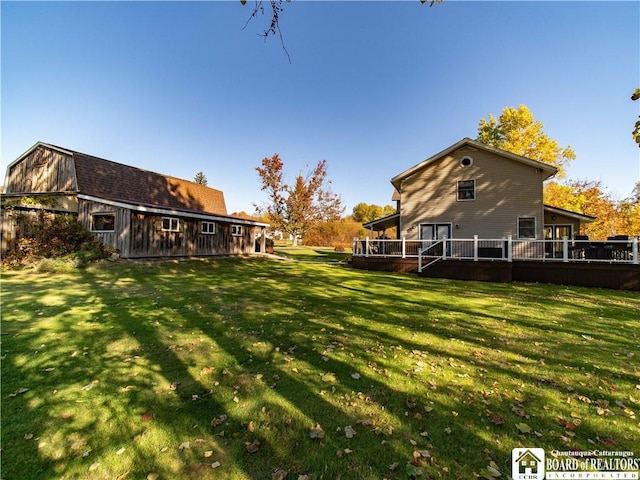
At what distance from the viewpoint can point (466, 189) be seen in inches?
700

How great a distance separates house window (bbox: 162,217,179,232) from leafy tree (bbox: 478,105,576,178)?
103 feet

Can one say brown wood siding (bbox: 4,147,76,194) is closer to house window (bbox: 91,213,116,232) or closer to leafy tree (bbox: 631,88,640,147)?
house window (bbox: 91,213,116,232)

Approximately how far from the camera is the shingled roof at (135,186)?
18.9m

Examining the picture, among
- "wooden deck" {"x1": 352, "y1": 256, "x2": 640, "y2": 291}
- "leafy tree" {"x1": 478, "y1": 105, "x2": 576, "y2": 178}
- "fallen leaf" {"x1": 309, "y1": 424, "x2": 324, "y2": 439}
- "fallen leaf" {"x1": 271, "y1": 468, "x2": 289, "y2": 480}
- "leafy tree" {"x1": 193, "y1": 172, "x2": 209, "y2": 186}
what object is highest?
"leafy tree" {"x1": 193, "y1": 172, "x2": 209, "y2": 186}

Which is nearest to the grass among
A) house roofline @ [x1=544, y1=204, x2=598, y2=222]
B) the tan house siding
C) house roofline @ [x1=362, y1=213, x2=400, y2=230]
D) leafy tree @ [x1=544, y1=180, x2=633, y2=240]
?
house roofline @ [x1=544, y1=204, x2=598, y2=222]

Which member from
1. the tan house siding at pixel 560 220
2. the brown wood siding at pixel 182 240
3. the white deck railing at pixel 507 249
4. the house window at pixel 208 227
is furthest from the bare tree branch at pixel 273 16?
the tan house siding at pixel 560 220

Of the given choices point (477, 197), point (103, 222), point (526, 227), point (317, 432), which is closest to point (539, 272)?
point (526, 227)

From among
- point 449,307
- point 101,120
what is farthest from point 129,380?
point 101,120

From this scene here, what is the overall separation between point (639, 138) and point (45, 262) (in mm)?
19319

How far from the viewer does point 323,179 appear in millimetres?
43719

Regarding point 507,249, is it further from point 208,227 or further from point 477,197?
point 208,227

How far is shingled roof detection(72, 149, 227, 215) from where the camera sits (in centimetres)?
1894

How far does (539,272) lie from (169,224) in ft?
66.7

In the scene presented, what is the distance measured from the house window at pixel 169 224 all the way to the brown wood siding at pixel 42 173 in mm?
6658
